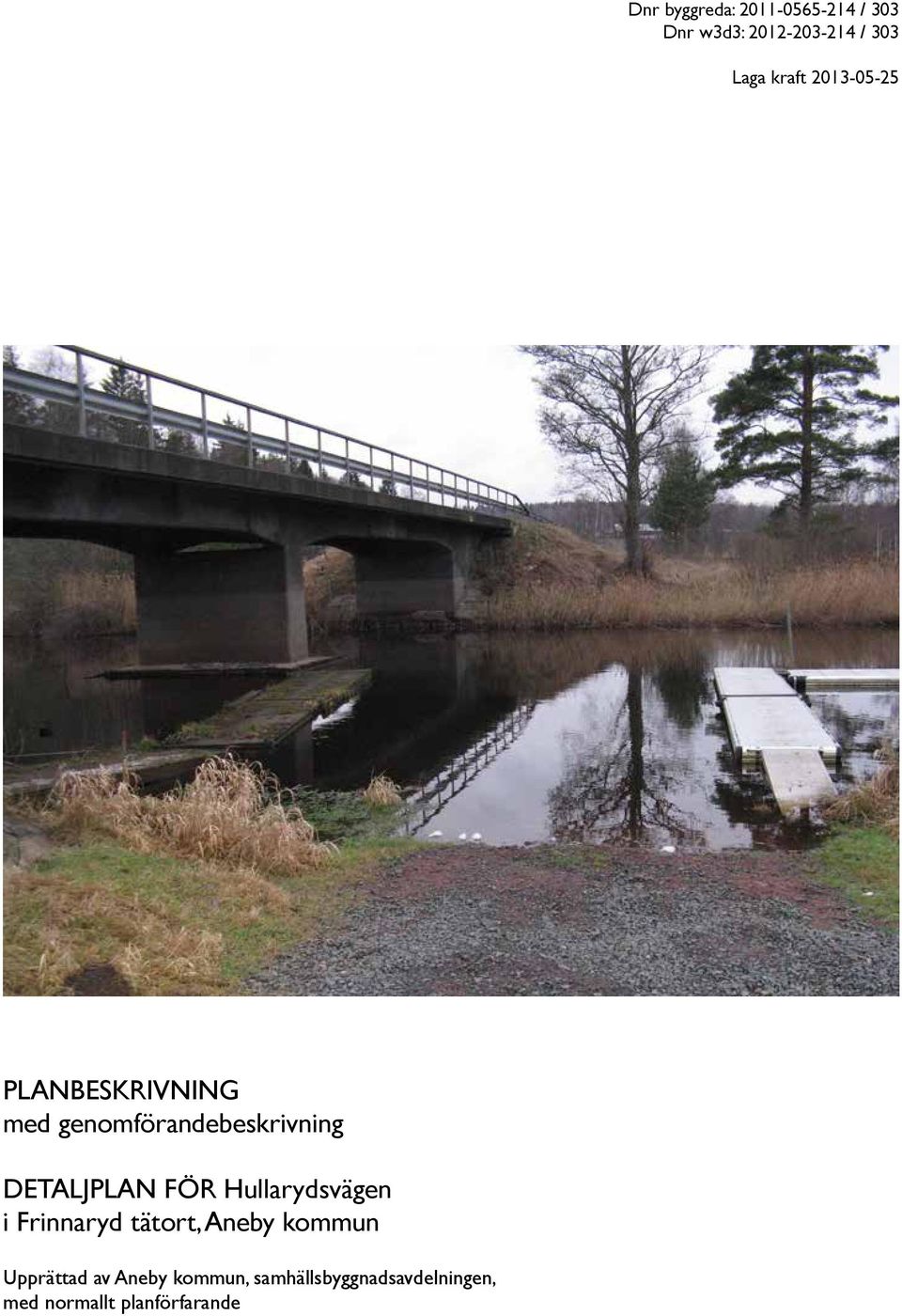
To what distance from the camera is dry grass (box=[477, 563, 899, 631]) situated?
2939cm

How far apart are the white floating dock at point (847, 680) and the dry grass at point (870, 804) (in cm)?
929

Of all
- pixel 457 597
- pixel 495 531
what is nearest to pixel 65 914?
pixel 457 597

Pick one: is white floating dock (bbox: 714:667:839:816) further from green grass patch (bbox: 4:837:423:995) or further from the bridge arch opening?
the bridge arch opening

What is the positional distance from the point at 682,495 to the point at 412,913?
127ft

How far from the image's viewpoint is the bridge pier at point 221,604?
1009 inches

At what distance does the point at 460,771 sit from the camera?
1334 cm

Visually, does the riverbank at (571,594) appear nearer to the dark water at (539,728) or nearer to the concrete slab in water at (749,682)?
the dark water at (539,728)

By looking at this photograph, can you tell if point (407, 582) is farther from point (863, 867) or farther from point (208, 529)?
point (863, 867)

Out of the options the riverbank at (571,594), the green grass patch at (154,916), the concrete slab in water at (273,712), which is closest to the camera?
the green grass patch at (154,916)

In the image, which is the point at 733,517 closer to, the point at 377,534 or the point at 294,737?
the point at 377,534

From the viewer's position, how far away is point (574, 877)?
7.78 m

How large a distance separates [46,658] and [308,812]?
25.7 metres

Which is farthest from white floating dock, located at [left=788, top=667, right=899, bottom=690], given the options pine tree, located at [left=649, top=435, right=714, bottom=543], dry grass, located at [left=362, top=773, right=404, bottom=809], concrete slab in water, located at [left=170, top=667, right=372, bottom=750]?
pine tree, located at [left=649, top=435, right=714, bottom=543]

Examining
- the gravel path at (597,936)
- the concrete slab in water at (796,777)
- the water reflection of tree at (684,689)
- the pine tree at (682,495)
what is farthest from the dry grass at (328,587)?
the gravel path at (597,936)
